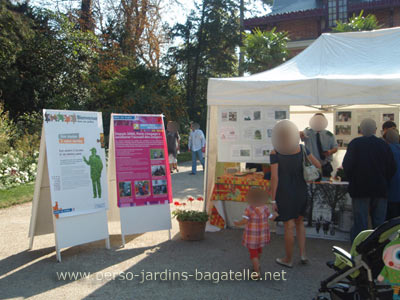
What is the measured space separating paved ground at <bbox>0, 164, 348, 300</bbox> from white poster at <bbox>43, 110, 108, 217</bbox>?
743 millimetres

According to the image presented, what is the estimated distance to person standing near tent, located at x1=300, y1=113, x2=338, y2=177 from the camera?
6.48m

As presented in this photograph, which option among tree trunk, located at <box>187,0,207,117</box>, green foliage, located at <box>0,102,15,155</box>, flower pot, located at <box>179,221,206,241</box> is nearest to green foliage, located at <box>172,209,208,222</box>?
flower pot, located at <box>179,221,206,241</box>

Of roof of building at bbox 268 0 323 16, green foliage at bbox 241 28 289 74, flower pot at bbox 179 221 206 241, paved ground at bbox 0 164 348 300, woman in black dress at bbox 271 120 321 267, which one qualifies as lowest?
paved ground at bbox 0 164 348 300

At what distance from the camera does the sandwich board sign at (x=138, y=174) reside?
5.66 metres

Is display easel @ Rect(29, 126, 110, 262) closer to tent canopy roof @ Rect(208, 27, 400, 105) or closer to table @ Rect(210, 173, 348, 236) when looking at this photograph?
table @ Rect(210, 173, 348, 236)

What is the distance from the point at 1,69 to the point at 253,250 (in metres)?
16.8

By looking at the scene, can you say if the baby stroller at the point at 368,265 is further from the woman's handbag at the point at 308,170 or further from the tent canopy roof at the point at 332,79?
the tent canopy roof at the point at 332,79

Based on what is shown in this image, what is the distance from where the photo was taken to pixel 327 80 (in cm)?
525

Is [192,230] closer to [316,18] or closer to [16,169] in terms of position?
[16,169]

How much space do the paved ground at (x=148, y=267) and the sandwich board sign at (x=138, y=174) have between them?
1.26 feet

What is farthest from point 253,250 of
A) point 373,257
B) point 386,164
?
point 386,164

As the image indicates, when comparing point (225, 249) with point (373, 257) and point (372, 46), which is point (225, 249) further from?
point (372, 46)

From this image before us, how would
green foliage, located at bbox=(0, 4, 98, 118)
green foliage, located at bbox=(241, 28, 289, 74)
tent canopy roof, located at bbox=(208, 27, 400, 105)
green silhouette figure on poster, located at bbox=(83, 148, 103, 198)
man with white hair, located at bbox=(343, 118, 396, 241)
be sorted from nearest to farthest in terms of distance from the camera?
man with white hair, located at bbox=(343, 118, 396, 241) < tent canopy roof, located at bbox=(208, 27, 400, 105) < green silhouette figure on poster, located at bbox=(83, 148, 103, 198) < green foliage, located at bbox=(241, 28, 289, 74) < green foliage, located at bbox=(0, 4, 98, 118)

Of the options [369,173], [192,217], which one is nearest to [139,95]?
[192,217]
